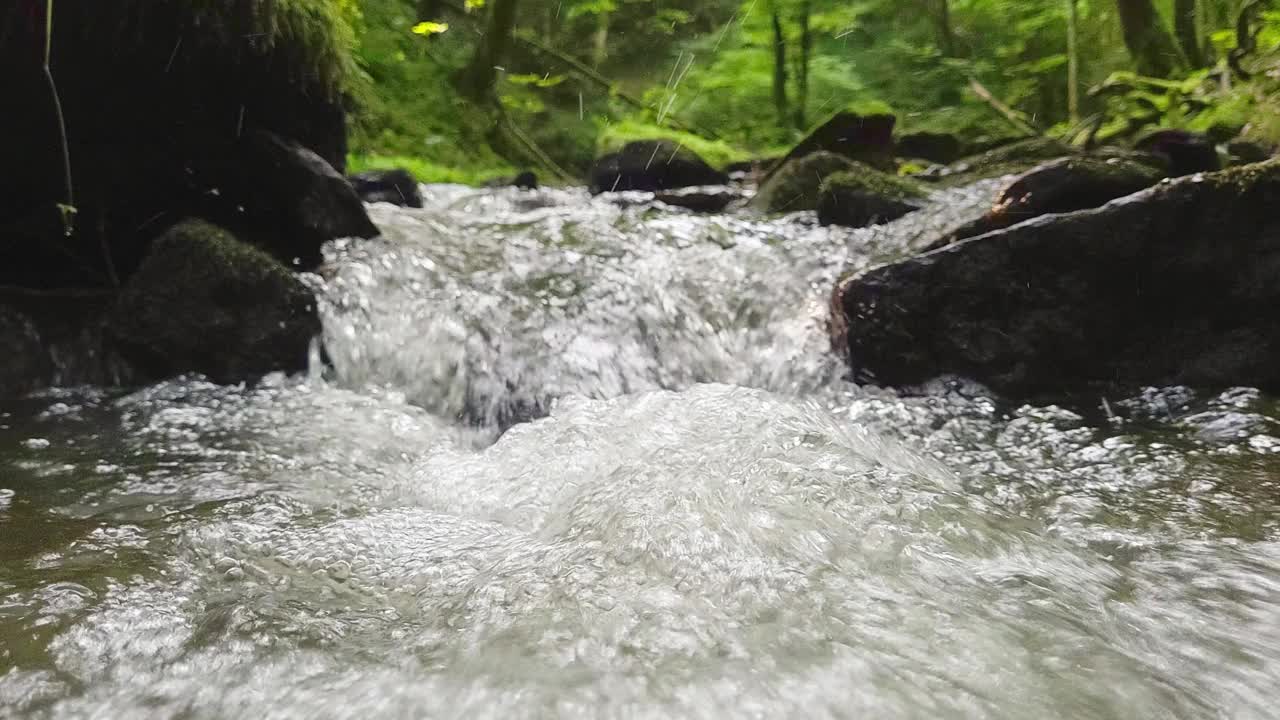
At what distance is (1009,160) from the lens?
6441 mm

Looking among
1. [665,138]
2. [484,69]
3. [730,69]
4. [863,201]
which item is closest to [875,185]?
[863,201]

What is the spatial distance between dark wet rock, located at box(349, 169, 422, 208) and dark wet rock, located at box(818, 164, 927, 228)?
3843mm

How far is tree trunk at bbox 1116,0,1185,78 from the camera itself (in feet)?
23.5

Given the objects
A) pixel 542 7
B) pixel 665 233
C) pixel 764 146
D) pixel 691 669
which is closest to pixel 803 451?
pixel 691 669

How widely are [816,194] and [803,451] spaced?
397cm

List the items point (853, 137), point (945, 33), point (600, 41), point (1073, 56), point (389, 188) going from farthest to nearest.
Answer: point (600, 41), point (945, 33), point (1073, 56), point (853, 137), point (389, 188)

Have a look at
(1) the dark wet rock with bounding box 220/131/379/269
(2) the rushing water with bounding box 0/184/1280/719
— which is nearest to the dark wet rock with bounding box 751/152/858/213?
(2) the rushing water with bounding box 0/184/1280/719

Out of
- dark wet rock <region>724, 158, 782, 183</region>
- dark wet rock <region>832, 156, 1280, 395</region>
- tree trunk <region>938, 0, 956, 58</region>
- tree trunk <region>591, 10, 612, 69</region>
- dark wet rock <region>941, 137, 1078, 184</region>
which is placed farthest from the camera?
tree trunk <region>591, 10, 612, 69</region>

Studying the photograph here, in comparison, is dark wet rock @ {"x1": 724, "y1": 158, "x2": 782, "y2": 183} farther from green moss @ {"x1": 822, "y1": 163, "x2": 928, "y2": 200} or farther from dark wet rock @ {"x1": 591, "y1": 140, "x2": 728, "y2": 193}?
green moss @ {"x1": 822, "y1": 163, "x2": 928, "y2": 200}

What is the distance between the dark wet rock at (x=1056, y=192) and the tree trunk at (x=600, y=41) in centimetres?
1314

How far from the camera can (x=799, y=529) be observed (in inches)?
62.3

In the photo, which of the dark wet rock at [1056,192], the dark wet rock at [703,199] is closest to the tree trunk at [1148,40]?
the dark wet rock at [703,199]

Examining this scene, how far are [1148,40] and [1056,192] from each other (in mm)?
5797

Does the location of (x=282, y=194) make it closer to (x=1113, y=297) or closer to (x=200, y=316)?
(x=200, y=316)
